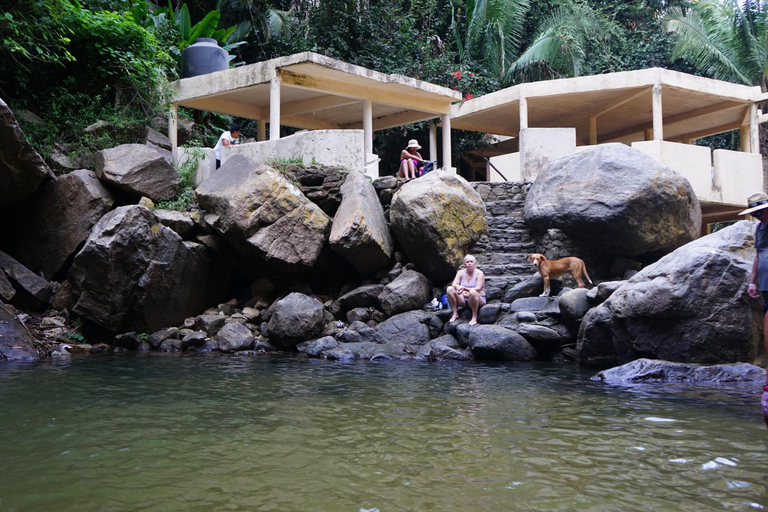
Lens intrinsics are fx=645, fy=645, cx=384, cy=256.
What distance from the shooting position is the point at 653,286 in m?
8.90

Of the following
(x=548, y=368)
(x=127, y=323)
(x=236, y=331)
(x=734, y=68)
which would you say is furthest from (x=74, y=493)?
(x=734, y=68)

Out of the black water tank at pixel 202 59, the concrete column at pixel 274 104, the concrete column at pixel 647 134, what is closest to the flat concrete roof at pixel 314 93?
the concrete column at pixel 274 104

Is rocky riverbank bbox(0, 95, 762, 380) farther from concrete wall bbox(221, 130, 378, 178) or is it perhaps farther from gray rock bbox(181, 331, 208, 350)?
concrete wall bbox(221, 130, 378, 178)

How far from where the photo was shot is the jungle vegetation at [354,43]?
49.2 ft

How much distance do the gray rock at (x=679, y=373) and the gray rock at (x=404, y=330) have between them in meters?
3.77

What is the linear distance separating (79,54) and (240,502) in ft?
50.3

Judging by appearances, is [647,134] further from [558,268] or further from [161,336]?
[161,336]

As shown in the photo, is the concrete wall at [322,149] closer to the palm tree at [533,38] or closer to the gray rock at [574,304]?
Result: the gray rock at [574,304]

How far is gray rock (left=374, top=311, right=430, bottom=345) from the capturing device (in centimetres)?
1149

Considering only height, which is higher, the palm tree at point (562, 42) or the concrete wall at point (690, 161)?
the palm tree at point (562, 42)

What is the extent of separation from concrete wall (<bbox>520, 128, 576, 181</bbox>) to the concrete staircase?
1.19 metres

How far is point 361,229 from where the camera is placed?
485 inches

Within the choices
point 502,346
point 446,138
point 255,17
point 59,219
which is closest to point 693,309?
point 502,346

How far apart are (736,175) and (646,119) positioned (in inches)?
190
